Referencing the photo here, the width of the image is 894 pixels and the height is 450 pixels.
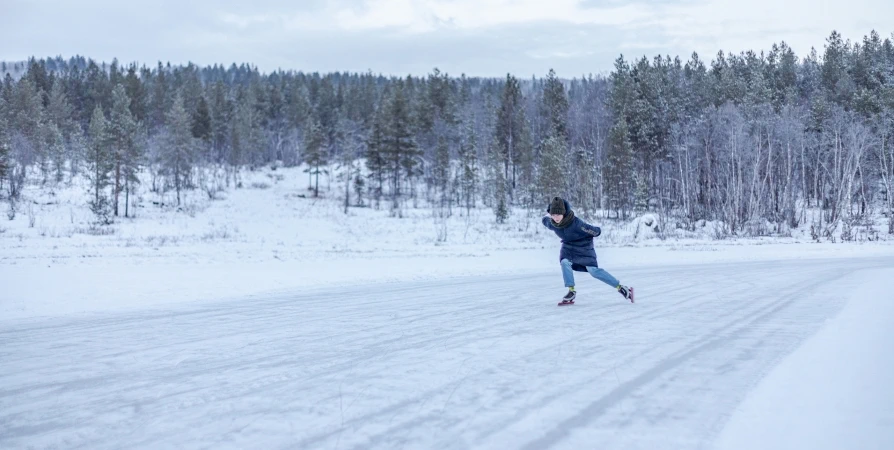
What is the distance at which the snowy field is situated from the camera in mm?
3975

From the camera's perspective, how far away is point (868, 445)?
3.69 meters

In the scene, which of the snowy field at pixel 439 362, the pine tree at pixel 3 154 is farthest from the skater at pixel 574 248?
the pine tree at pixel 3 154

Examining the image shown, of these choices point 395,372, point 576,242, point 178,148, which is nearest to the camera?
point 395,372

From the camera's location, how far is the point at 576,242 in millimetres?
9820

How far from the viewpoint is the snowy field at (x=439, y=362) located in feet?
13.0

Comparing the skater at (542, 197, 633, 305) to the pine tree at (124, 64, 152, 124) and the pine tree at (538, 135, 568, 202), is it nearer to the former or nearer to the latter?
the pine tree at (538, 135, 568, 202)

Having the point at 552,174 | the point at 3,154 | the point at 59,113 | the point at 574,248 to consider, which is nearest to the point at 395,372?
the point at 574,248

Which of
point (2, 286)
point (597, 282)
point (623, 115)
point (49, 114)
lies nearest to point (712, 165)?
point (623, 115)

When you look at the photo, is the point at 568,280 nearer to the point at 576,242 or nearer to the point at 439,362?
the point at 576,242

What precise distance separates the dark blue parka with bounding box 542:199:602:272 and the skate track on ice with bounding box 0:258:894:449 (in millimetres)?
719

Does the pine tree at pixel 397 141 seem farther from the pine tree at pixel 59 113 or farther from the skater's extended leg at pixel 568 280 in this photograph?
the skater's extended leg at pixel 568 280

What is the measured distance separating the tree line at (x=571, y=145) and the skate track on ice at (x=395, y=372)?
35.6m

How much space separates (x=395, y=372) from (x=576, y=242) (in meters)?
5.20

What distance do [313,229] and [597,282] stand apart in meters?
31.6
